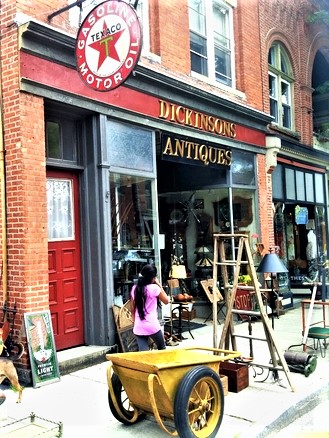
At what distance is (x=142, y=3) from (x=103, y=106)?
2.67 meters

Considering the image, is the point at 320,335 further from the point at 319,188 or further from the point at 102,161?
the point at 319,188

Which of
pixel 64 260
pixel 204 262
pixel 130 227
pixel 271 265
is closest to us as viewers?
pixel 271 265

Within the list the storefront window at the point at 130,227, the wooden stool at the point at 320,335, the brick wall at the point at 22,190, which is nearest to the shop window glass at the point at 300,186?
the storefront window at the point at 130,227

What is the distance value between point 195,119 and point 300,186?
19.4ft

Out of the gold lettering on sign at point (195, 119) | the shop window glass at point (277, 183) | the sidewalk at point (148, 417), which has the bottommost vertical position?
the sidewalk at point (148, 417)

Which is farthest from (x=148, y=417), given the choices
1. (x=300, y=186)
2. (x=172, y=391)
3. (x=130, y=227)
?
(x=300, y=186)

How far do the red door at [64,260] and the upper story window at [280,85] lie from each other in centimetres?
822

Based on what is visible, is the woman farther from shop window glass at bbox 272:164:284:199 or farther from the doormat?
shop window glass at bbox 272:164:284:199

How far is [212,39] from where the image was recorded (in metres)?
10.8

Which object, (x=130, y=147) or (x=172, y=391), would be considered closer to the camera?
(x=172, y=391)

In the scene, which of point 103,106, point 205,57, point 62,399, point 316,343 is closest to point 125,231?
point 103,106

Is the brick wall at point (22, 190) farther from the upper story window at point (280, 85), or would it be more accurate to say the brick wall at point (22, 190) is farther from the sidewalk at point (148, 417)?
the upper story window at point (280, 85)

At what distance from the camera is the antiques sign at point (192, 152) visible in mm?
8906

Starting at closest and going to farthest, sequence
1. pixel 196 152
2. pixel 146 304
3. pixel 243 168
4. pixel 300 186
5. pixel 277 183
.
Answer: pixel 146 304, pixel 196 152, pixel 243 168, pixel 277 183, pixel 300 186
